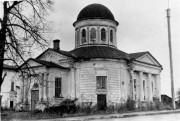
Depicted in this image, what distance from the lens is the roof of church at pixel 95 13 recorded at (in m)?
39.3

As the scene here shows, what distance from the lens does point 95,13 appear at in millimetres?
39438

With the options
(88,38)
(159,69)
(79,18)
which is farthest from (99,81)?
(159,69)

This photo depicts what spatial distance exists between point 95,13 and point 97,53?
637 centimetres

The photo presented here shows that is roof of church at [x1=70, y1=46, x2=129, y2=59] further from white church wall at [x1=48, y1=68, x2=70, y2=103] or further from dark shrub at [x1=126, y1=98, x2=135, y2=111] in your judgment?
dark shrub at [x1=126, y1=98, x2=135, y2=111]

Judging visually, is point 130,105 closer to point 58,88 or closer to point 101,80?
point 101,80

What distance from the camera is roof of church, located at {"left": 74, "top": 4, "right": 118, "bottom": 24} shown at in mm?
39300

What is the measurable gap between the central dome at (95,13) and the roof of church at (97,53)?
A: 4.12 metres

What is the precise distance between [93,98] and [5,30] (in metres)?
21.6

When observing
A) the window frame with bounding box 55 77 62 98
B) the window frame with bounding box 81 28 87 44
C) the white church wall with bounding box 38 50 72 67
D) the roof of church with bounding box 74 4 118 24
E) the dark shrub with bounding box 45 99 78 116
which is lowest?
the dark shrub with bounding box 45 99 78 116

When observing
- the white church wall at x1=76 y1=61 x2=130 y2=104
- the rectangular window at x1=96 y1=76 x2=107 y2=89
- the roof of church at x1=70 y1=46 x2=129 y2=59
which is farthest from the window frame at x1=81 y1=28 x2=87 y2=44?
the rectangular window at x1=96 y1=76 x2=107 y2=89

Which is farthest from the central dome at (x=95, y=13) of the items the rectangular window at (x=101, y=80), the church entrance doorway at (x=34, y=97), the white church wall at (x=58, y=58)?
the church entrance doorway at (x=34, y=97)

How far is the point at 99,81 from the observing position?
3516cm

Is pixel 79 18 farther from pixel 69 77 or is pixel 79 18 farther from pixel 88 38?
pixel 69 77

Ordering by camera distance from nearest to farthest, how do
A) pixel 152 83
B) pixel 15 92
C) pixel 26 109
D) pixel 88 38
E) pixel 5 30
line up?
1. pixel 5 30
2. pixel 26 109
3. pixel 88 38
4. pixel 152 83
5. pixel 15 92
